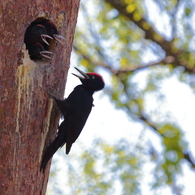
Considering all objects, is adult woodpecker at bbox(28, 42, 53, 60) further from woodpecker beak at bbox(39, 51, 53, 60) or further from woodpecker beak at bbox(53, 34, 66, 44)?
woodpecker beak at bbox(53, 34, 66, 44)

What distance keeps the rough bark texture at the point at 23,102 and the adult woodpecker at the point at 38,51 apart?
10 cm

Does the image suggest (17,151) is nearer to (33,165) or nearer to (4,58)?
(33,165)

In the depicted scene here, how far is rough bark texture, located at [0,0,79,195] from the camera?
350 cm

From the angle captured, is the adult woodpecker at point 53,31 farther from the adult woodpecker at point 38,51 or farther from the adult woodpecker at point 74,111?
the adult woodpecker at point 74,111

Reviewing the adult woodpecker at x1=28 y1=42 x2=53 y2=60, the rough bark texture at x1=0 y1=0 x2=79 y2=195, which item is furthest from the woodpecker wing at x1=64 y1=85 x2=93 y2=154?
the adult woodpecker at x1=28 y1=42 x2=53 y2=60

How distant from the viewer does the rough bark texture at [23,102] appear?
11.5ft

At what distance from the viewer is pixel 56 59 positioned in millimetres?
4062

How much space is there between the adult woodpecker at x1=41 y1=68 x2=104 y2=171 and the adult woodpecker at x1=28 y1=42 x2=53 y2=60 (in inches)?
17.9

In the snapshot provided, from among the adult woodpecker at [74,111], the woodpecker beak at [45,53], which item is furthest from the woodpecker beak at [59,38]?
the adult woodpecker at [74,111]

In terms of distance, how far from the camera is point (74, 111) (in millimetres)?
4465

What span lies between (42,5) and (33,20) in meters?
0.16

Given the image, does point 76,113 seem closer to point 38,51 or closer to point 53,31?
point 38,51

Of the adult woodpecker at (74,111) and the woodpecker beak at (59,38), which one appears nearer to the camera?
the adult woodpecker at (74,111)

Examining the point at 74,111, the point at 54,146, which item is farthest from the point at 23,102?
the point at 74,111
